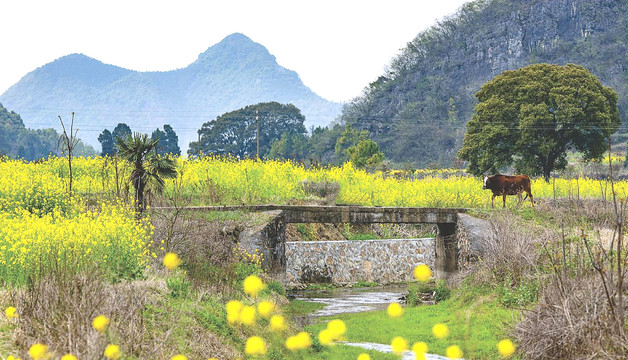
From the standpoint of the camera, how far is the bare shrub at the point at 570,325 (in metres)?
7.71

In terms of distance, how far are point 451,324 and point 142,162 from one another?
709 cm

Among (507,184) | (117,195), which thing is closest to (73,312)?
(117,195)

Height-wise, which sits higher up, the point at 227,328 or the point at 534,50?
the point at 534,50

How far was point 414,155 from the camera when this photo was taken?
3396 inches

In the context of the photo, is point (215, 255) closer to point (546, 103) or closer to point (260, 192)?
point (260, 192)

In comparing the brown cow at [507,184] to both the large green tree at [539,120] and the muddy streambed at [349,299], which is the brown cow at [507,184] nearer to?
the muddy streambed at [349,299]

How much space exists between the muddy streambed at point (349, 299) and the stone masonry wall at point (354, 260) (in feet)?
3.64

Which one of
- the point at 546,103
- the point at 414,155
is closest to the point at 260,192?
the point at 546,103

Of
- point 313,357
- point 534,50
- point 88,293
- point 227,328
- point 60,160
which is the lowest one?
point 313,357

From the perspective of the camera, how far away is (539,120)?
109 ft

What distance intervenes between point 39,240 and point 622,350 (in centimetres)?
743

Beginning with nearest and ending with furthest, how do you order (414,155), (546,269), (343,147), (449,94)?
(546,269), (343,147), (414,155), (449,94)

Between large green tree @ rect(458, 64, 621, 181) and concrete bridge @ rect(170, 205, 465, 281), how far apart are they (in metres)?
14.7

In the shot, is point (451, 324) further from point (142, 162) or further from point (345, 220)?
point (142, 162)
